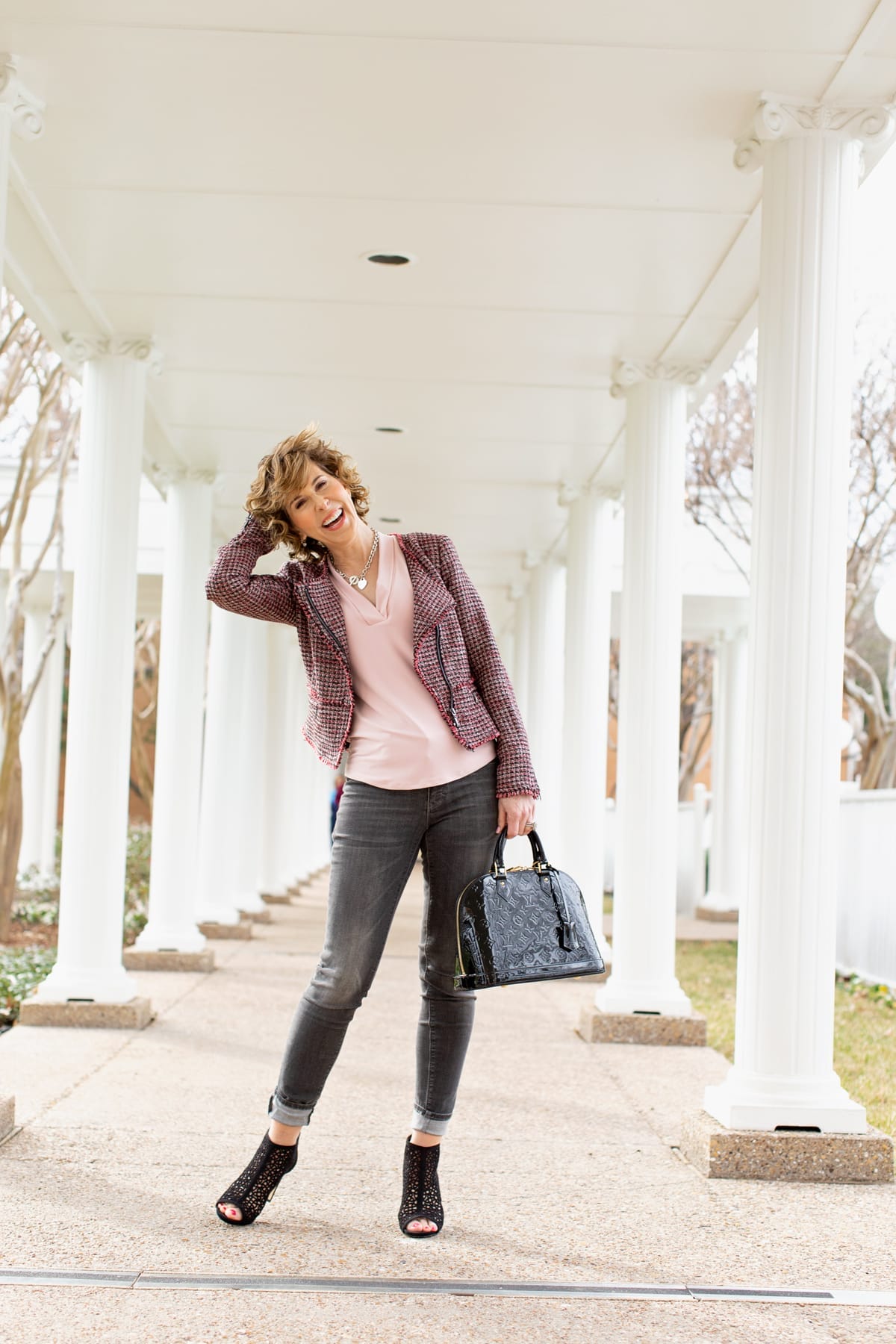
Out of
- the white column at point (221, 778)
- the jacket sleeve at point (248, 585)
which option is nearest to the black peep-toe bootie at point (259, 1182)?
the jacket sleeve at point (248, 585)

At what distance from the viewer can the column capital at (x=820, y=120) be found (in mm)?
4645

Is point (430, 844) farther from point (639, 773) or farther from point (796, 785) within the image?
point (639, 773)

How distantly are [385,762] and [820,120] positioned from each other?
2688 mm

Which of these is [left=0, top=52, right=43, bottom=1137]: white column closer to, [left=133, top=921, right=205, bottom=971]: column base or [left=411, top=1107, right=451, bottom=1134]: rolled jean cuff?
[left=411, top=1107, right=451, bottom=1134]: rolled jean cuff

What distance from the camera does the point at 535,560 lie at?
1316 centimetres

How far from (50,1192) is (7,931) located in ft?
28.4

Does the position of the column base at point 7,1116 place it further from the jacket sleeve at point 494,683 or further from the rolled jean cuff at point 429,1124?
the jacket sleeve at point 494,683

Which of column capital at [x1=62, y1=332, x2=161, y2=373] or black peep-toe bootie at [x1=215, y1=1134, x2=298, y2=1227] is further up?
column capital at [x1=62, y1=332, x2=161, y2=373]

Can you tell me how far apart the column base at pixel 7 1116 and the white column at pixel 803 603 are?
7.63 feet

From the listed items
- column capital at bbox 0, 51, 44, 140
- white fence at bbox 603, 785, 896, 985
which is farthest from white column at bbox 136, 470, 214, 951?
white fence at bbox 603, 785, 896, 985

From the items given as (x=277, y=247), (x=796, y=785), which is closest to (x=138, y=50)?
(x=277, y=247)

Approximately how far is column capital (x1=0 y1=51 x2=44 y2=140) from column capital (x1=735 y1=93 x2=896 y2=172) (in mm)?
2416

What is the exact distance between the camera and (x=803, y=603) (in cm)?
468

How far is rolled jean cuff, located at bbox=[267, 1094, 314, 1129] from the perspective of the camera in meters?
3.63
